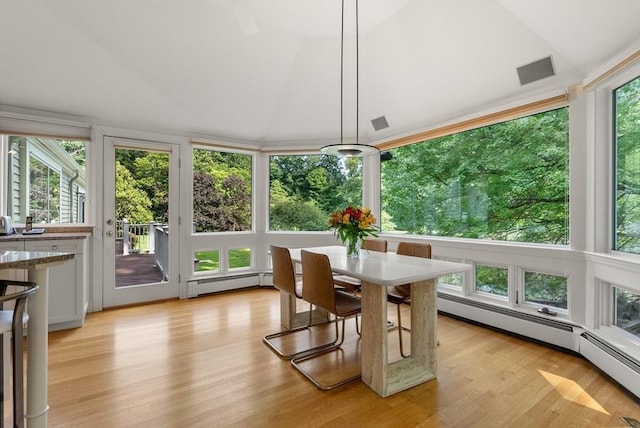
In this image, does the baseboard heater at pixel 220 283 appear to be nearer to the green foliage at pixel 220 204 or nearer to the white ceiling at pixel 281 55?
the green foliage at pixel 220 204

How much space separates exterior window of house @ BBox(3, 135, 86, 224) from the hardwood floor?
141cm

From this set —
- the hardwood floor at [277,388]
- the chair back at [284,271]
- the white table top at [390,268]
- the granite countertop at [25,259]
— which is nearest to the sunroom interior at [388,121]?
the hardwood floor at [277,388]

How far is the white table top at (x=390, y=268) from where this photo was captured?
196 centimetres

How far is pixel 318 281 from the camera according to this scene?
2389 mm

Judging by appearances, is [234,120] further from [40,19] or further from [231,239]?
[40,19]

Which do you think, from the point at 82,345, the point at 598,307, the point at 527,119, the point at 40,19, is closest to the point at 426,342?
the point at 598,307

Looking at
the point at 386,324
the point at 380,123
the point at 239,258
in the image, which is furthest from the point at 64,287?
the point at 380,123

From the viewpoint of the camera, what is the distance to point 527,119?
3.06m

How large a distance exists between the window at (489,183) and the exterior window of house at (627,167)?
1.20 feet

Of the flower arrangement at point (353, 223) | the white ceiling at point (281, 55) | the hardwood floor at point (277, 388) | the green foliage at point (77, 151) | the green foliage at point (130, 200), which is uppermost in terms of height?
the white ceiling at point (281, 55)

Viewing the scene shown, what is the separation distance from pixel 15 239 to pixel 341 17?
368 cm

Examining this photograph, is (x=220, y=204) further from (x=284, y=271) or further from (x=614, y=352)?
(x=614, y=352)

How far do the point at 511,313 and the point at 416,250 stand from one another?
107cm

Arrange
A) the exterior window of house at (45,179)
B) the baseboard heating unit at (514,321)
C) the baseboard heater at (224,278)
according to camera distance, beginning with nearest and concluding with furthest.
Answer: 1. the baseboard heating unit at (514,321)
2. the exterior window of house at (45,179)
3. the baseboard heater at (224,278)
